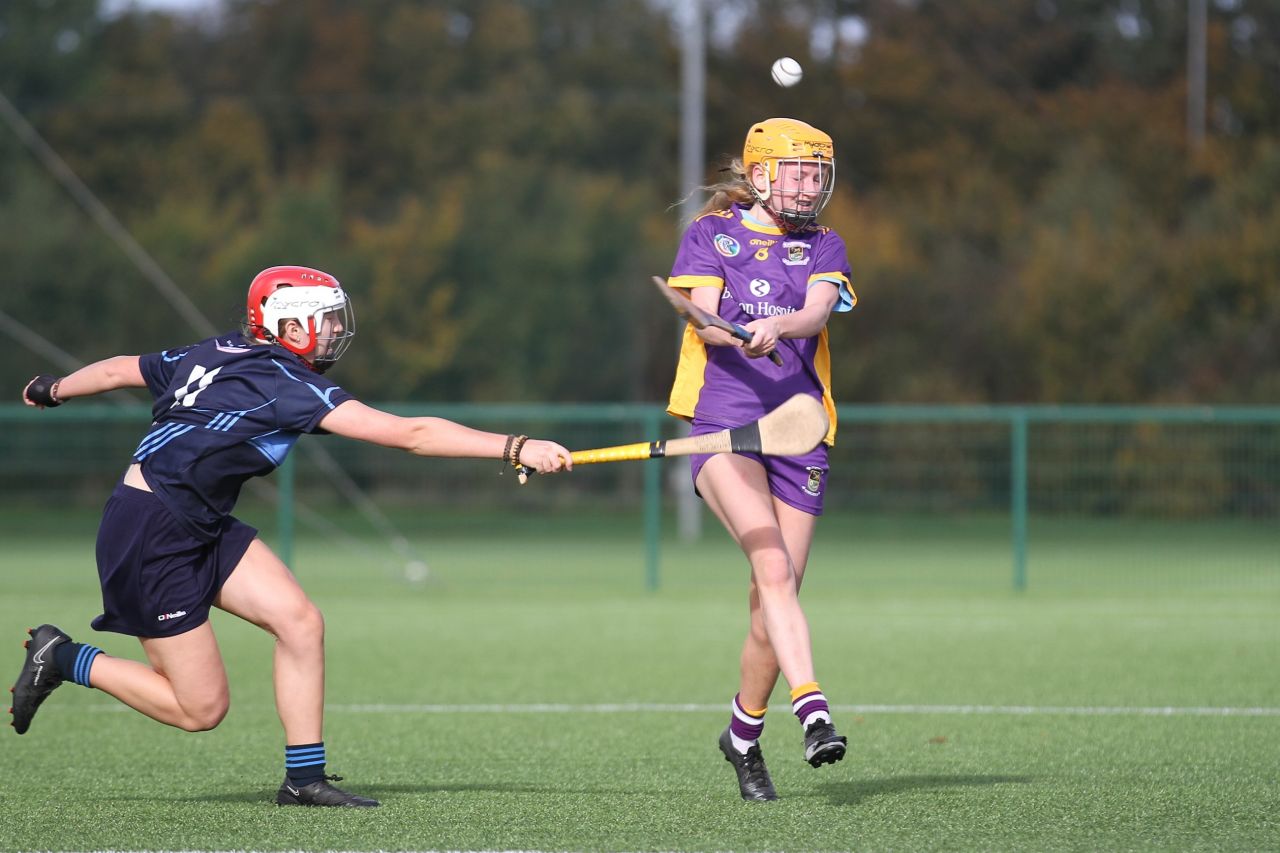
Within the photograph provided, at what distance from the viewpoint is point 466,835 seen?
5.43 metres

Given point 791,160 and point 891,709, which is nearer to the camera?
point 791,160

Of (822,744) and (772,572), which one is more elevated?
(772,572)

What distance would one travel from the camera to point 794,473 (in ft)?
20.3

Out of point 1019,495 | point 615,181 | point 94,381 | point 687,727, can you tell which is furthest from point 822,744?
point 615,181

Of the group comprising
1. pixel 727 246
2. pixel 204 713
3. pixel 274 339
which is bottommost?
pixel 204 713

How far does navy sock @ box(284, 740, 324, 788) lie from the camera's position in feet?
19.6

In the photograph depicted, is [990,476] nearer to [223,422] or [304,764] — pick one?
[304,764]

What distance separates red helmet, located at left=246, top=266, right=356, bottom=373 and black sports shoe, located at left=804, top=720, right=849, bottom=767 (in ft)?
6.42

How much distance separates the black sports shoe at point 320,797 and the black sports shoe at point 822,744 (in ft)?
4.97

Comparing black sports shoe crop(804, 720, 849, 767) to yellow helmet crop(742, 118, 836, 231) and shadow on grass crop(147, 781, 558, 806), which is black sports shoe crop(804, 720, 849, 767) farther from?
yellow helmet crop(742, 118, 836, 231)

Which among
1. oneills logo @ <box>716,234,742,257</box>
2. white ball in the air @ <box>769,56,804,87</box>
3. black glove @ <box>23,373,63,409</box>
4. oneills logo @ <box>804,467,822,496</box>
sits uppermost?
white ball in the air @ <box>769,56,804,87</box>

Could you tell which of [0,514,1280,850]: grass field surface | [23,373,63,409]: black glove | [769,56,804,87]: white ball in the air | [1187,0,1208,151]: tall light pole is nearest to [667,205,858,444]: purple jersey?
[769,56,804,87]: white ball in the air

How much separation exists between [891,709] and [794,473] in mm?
2646

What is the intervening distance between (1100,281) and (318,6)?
19.2 metres
